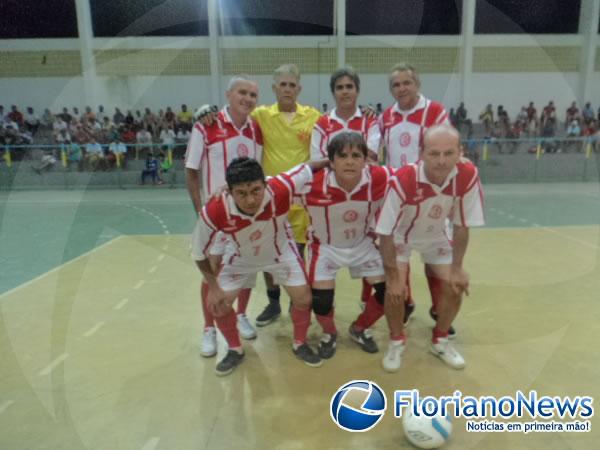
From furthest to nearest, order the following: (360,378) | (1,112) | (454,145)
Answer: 1. (1,112)
2. (360,378)
3. (454,145)

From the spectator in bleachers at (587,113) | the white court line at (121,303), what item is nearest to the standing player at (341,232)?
the white court line at (121,303)

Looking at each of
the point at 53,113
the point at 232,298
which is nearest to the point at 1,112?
the point at 53,113

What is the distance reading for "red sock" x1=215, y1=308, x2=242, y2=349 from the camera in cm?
293

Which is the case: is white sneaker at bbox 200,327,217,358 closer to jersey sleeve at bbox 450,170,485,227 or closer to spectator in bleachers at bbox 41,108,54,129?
jersey sleeve at bbox 450,170,485,227

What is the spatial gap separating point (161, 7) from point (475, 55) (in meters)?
10.6

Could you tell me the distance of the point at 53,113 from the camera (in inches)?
589

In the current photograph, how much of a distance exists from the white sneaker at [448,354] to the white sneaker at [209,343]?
1523mm

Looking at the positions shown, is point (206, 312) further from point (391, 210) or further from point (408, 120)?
point (408, 120)

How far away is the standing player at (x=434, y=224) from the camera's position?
256 centimetres

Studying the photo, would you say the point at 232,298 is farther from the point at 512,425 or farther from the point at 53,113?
the point at 53,113

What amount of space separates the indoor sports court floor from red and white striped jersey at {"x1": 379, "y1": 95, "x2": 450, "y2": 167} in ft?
4.45

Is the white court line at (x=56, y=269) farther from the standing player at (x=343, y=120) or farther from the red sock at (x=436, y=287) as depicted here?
the red sock at (x=436, y=287)

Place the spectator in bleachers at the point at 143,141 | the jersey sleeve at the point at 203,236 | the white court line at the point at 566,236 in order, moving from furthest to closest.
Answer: the spectator in bleachers at the point at 143,141 → the white court line at the point at 566,236 → the jersey sleeve at the point at 203,236

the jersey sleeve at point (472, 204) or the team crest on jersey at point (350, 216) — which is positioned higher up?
the jersey sleeve at point (472, 204)
